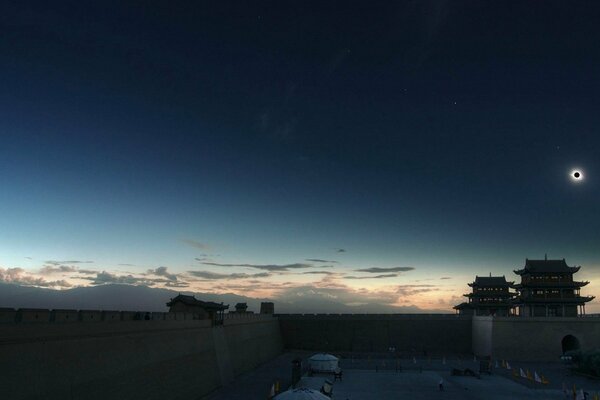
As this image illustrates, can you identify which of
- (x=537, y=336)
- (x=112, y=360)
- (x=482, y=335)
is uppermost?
(x=537, y=336)

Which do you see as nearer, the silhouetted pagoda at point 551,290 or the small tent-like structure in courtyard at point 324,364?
the small tent-like structure in courtyard at point 324,364

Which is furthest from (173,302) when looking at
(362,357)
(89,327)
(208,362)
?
(89,327)

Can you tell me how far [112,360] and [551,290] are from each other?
7916 cm

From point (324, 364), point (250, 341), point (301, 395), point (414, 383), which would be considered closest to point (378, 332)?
point (250, 341)

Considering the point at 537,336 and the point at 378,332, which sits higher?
the point at 537,336

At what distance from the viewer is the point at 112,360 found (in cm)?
2708

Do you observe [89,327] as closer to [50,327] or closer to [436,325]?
[50,327]

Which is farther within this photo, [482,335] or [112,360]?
[482,335]

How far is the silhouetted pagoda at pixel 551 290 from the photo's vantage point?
274ft

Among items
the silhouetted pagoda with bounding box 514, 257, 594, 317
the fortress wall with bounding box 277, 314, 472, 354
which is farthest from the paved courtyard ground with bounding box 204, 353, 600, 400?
the silhouetted pagoda with bounding box 514, 257, 594, 317

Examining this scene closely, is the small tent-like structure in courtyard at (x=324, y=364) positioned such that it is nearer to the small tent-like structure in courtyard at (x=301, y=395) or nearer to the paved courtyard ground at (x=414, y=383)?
the paved courtyard ground at (x=414, y=383)

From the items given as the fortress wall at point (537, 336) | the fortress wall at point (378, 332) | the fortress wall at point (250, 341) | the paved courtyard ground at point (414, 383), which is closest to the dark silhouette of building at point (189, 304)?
the fortress wall at point (250, 341)

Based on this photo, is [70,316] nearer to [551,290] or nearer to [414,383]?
[414,383]

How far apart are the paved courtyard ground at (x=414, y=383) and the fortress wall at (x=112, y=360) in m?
3.39
